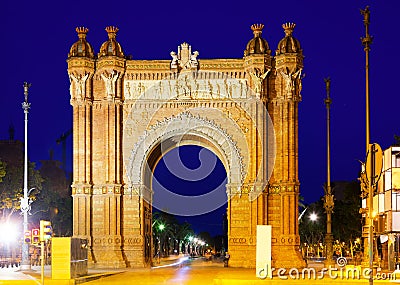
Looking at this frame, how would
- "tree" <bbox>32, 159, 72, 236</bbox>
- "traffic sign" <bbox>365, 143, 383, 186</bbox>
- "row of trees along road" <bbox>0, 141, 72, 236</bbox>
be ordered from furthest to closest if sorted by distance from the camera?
"tree" <bbox>32, 159, 72, 236</bbox> → "row of trees along road" <bbox>0, 141, 72, 236</bbox> → "traffic sign" <bbox>365, 143, 383, 186</bbox>

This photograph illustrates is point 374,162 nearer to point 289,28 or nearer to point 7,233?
point 289,28

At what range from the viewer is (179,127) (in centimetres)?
4181

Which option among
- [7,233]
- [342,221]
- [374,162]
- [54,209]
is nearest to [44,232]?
[374,162]

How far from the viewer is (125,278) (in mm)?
32312

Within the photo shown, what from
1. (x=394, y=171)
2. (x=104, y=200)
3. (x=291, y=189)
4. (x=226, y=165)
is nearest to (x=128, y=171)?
(x=104, y=200)

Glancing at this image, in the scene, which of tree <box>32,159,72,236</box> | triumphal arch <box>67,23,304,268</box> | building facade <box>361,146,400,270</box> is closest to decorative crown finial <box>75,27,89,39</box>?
triumphal arch <box>67,23,304,268</box>

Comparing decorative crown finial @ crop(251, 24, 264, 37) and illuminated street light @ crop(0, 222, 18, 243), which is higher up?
decorative crown finial @ crop(251, 24, 264, 37)

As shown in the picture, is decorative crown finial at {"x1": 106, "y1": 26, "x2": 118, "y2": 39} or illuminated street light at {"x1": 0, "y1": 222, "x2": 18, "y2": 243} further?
illuminated street light at {"x1": 0, "y1": 222, "x2": 18, "y2": 243}

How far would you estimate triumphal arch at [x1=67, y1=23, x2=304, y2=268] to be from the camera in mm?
41188

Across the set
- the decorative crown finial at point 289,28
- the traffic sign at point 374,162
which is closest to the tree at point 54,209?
the decorative crown finial at point 289,28

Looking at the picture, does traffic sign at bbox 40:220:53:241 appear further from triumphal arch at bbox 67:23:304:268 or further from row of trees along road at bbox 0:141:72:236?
row of trees along road at bbox 0:141:72:236

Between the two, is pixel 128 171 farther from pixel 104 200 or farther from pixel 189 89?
pixel 189 89

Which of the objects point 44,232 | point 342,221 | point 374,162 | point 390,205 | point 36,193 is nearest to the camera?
point 374,162

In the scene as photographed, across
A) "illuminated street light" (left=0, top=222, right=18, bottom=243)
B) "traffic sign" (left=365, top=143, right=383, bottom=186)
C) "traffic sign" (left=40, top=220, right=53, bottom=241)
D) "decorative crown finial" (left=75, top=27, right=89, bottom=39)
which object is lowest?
"illuminated street light" (left=0, top=222, right=18, bottom=243)
